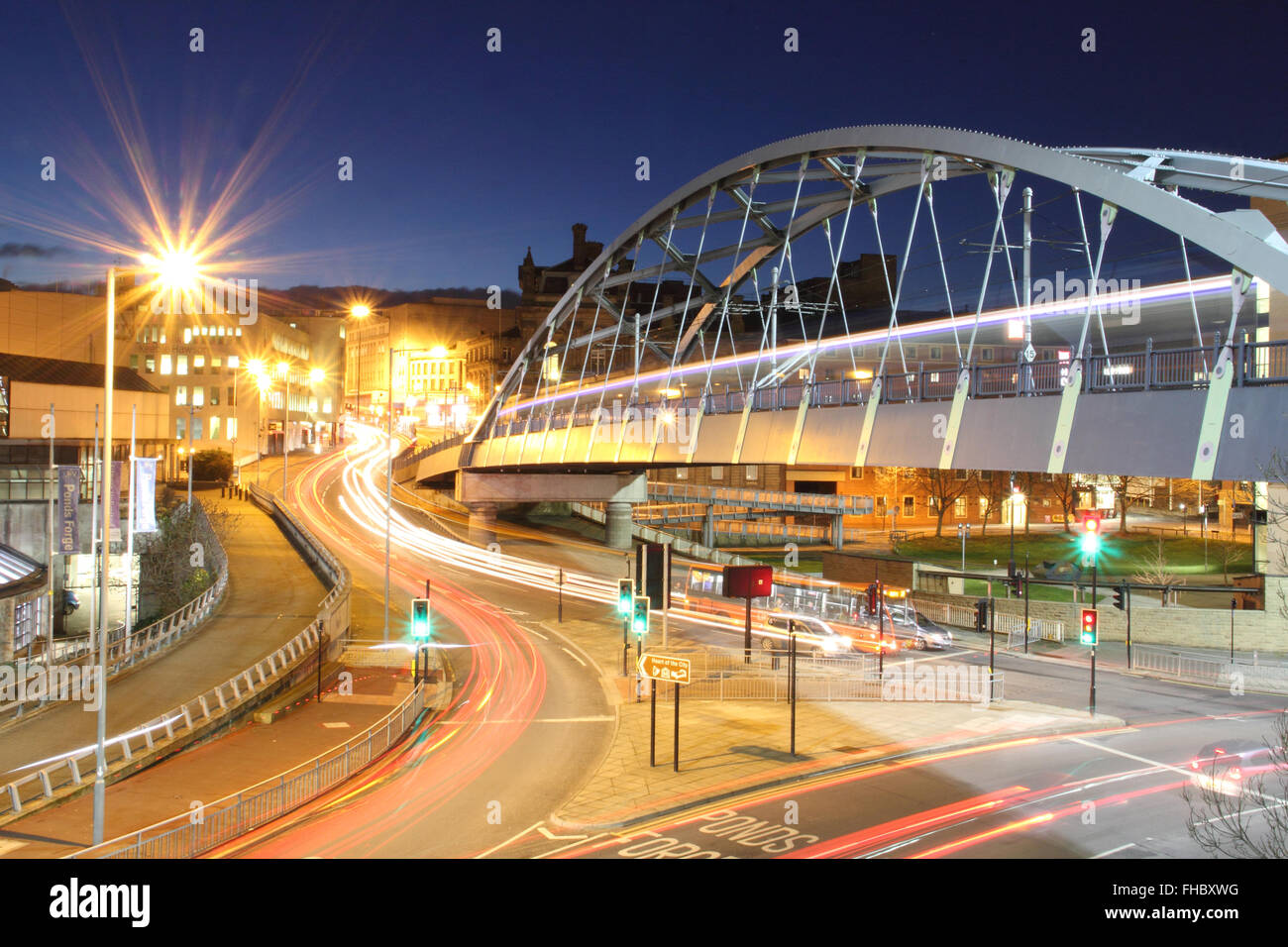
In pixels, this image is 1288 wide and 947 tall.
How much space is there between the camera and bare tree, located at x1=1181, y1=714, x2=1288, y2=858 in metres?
13.1

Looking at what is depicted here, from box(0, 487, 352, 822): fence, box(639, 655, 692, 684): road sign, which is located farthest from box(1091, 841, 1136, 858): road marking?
box(0, 487, 352, 822): fence

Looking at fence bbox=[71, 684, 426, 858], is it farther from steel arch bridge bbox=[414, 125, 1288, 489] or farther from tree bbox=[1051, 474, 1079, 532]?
tree bbox=[1051, 474, 1079, 532]

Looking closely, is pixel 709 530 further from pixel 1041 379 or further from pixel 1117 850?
pixel 1117 850

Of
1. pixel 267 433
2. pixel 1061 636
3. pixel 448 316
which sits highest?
pixel 448 316

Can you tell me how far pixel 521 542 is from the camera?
58.9 metres

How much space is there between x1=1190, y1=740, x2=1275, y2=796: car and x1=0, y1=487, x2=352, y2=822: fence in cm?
1929

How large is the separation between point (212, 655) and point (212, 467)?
53718mm

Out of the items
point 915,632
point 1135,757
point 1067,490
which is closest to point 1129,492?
point 1067,490

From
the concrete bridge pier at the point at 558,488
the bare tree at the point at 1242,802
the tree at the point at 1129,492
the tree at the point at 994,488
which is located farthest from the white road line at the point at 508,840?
the tree at the point at 994,488

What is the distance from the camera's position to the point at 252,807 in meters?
15.4
